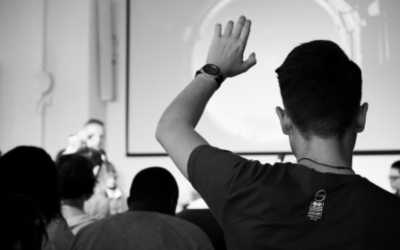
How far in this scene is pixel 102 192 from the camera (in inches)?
159

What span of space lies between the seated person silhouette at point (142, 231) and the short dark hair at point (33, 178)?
0.15 meters

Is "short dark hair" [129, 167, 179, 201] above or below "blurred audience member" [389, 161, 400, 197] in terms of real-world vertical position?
above

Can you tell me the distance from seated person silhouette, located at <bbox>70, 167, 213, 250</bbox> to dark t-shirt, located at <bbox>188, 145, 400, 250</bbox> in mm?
966

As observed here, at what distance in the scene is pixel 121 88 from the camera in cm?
541

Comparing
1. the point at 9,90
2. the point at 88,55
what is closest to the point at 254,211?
the point at 88,55

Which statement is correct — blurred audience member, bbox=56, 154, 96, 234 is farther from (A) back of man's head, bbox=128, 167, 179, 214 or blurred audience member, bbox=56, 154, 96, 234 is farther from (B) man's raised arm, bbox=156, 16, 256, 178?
(B) man's raised arm, bbox=156, 16, 256, 178

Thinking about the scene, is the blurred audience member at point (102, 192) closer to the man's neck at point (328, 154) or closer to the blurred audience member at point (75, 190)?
the blurred audience member at point (75, 190)

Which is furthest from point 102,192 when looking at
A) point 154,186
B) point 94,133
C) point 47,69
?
point 154,186

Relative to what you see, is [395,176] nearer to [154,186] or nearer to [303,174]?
[154,186]

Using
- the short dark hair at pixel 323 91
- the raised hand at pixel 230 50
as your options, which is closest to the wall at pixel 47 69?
the raised hand at pixel 230 50

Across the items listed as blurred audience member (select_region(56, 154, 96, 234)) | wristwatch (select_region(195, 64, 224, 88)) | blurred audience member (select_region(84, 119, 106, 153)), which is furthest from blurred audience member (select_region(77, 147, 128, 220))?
wristwatch (select_region(195, 64, 224, 88))

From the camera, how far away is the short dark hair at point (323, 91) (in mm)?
792

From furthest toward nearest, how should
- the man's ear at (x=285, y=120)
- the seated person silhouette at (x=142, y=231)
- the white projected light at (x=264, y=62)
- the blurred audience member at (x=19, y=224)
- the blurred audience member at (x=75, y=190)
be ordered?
the white projected light at (x=264, y=62) → the blurred audience member at (x=75, y=190) → the seated person silhouette at (x=142, y=231) → the blurred audience member at (x=19, y=224) → the man's ear at (x=285, y=120)

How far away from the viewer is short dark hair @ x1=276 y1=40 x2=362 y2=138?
2.60 ft
